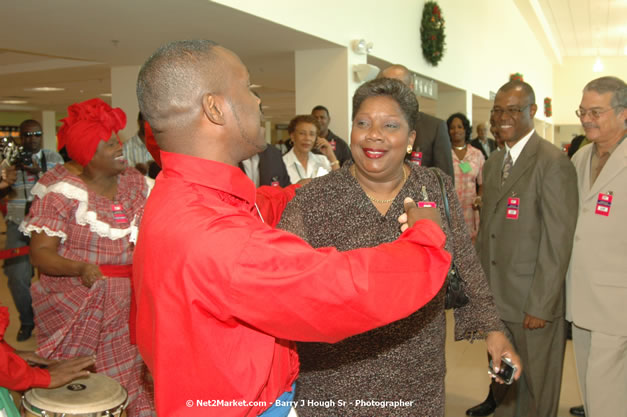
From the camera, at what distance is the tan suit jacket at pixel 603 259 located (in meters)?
2.90

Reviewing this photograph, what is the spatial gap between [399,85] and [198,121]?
959 millimetres

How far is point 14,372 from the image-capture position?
6.81ft

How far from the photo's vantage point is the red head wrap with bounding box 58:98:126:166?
320cm

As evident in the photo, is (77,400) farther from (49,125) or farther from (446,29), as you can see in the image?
(49,125)

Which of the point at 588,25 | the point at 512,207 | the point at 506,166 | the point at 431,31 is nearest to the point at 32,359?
the point at 512,207

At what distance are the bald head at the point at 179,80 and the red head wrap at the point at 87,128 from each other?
2022mm

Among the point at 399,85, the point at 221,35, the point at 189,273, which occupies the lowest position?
the point at 189,273

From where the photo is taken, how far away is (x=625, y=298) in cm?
287

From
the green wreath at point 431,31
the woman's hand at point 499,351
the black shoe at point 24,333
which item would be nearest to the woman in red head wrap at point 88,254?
the woman's hand at point 499,351

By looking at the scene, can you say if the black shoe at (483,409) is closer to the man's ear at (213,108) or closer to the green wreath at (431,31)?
the man's ear at (213,108)

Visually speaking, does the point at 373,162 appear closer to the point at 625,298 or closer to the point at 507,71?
the point at 625,298

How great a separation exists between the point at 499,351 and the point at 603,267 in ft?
4.24

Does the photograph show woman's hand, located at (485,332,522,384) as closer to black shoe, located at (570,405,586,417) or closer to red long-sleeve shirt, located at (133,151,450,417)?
red long-sleeve shirt, located at (133,151,450,417)

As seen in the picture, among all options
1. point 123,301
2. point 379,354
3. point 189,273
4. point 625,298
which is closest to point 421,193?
point 379,354
